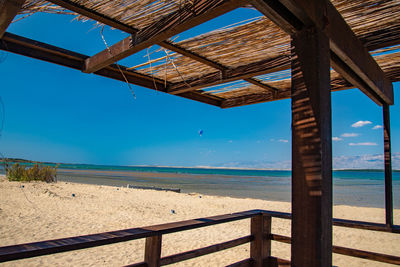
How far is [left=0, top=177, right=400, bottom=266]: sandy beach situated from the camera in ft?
10.6

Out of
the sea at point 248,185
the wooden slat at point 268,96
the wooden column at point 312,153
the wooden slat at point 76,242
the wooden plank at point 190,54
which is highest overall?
the wooden plank at point 190,54

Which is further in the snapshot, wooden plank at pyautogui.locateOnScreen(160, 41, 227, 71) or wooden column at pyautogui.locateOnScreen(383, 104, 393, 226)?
wooden column at pyautogui.locateOnScreen(383, 104, 393, 226)

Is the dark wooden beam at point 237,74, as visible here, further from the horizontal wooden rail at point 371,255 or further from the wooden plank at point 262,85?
the horizontal wooden rail at point 371,255

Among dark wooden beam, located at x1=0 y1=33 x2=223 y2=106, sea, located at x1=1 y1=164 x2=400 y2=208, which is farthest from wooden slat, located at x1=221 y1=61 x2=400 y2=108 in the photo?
sea, located at x1=1 y1=164 x2=400 y2=208

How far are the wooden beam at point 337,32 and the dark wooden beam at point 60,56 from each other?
4.33ft

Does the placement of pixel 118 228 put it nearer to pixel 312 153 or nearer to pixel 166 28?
pixel 166 28

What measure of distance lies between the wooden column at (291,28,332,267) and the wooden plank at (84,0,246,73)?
360 mm

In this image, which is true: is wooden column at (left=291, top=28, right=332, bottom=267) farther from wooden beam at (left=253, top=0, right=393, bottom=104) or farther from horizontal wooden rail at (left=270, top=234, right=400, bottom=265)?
horizontal wooden rail at (left=270, top=234, right=400, bottom=265)

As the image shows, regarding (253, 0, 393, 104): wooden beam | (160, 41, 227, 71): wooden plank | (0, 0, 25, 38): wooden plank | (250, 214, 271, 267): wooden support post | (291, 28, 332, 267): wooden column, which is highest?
(160, 41, 227, 71): wooden plank

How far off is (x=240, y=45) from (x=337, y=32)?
26.6 inches

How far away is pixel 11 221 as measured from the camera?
171 inches

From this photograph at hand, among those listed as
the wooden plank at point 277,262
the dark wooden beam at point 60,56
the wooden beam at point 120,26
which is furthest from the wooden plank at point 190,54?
the wooden plank at point 277,262

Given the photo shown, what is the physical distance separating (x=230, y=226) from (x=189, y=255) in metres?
3.46

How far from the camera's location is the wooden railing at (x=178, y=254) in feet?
3.22
